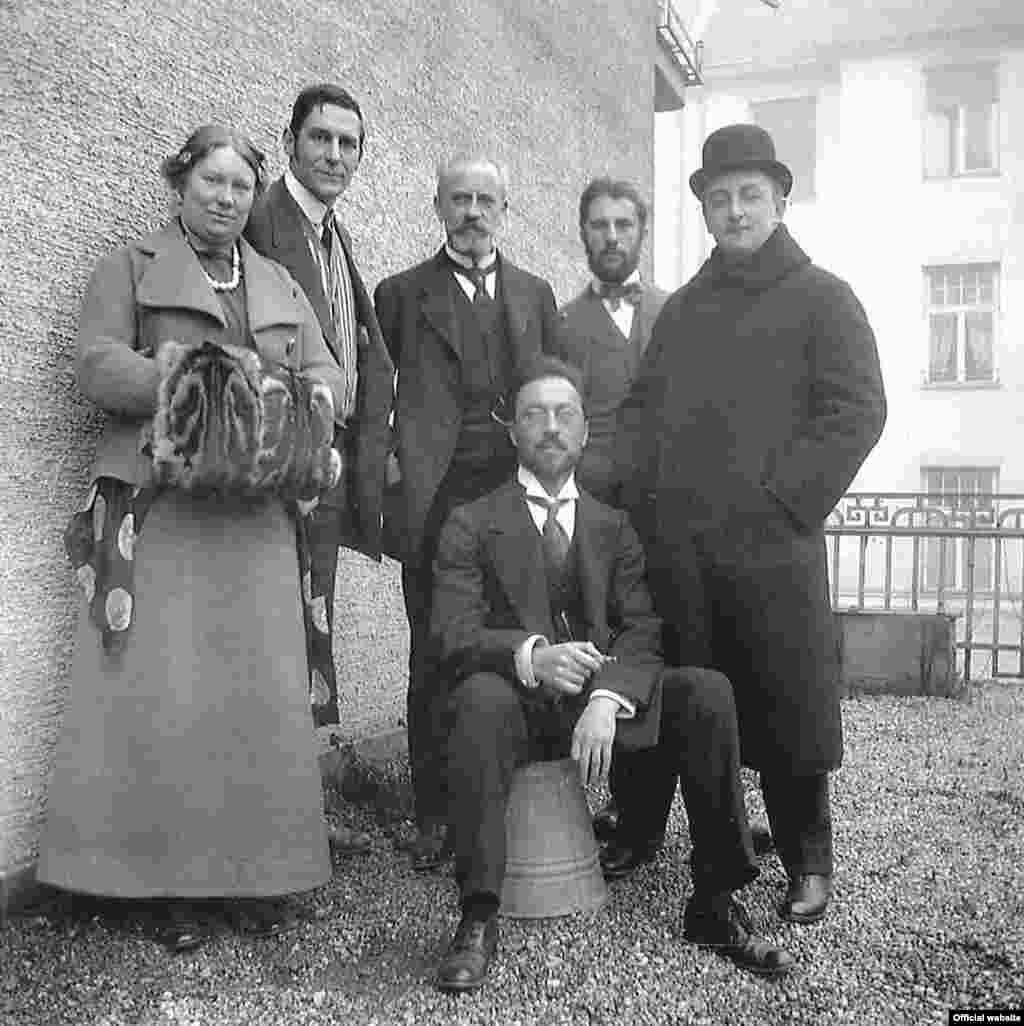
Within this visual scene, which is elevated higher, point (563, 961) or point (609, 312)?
point (609, 312)

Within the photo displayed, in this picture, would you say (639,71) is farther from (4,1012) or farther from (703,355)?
(4,1012)

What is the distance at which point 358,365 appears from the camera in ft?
11.9

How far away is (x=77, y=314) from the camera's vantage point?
10.7 ft

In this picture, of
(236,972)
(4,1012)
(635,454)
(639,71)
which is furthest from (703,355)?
(639,71)

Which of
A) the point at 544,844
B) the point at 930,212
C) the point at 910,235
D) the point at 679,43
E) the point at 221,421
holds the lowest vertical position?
the point at 544,844

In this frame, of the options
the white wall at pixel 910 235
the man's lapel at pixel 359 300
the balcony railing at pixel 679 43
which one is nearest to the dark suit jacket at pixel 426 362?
the man's lapel at pixel 359 300

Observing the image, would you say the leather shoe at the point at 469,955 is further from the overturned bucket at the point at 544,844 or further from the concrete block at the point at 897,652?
the concrete block at the point at 897,652

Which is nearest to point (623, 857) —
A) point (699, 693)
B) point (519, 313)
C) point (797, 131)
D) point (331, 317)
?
point (699, 693)

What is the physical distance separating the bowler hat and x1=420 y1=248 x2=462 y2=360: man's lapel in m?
0.85

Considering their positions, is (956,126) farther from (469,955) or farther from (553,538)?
(469,955)

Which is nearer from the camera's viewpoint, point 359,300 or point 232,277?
point 232,277

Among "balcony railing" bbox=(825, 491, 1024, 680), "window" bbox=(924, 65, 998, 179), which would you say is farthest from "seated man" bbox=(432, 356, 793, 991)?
"window" bbox=(924, 65, 998, 179)

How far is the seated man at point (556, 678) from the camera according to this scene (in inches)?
110

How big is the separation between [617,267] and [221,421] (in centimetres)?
172
